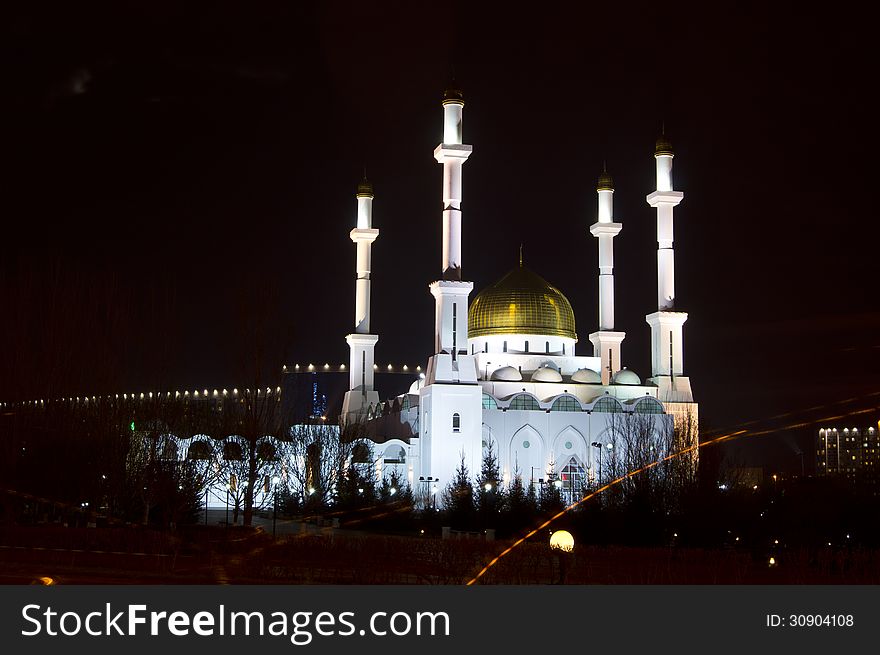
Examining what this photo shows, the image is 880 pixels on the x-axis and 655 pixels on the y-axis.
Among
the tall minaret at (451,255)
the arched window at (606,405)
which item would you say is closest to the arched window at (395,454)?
the tall minaret at (451,255)

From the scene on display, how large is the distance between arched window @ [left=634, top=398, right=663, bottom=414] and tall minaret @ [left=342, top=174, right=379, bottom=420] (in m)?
11.9

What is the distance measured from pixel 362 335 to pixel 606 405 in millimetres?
11362

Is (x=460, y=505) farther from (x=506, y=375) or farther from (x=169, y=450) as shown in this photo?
(x=506, y=375)

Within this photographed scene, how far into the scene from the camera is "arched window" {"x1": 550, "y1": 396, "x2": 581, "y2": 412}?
168 feet

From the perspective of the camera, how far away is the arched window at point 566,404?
5112cm

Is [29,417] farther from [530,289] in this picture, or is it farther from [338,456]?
[530,289]

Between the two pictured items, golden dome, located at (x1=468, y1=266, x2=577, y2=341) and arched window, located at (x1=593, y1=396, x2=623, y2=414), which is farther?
golden dome, located at (x1=468, y1=266, x2=577, y2=341)

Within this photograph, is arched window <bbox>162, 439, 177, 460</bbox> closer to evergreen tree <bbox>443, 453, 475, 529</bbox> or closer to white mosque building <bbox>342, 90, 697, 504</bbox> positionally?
evergreen tree <bbox>443, 453, 475, 529</bbox>

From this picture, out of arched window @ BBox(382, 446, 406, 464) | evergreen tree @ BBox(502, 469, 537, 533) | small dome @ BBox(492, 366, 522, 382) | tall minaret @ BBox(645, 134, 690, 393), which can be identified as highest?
tall minaret @ BBox(645, 134, 690, 393)

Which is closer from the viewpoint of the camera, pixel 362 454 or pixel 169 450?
pixel 169 450

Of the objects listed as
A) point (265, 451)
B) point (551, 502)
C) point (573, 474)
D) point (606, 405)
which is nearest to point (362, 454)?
point (265, 451)

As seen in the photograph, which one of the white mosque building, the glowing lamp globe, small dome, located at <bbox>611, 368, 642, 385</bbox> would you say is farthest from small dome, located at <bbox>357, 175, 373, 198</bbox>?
the glowing lamp globe

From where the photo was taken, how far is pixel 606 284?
54594 mm

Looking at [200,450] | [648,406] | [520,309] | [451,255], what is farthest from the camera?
[520,309]
